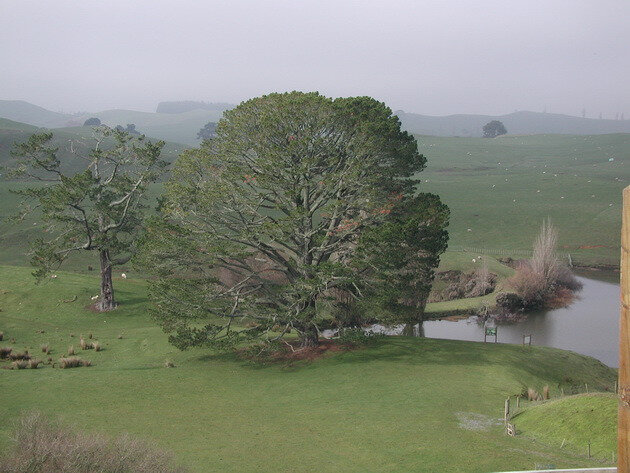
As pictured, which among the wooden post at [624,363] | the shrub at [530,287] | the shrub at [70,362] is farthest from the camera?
the shrub at [530,287]

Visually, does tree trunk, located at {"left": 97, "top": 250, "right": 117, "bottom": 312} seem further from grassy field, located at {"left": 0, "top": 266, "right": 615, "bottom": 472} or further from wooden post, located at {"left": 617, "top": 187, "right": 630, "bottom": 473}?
wooden post, located at {"left": 617, "top": 187, "right": 630, "bottom": 473}

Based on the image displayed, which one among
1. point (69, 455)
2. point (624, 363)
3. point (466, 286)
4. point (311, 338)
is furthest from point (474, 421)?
point (466, 286)

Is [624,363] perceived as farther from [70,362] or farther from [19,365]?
[70,362]

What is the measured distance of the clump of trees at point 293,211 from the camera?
27828mm

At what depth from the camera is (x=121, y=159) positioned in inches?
1740

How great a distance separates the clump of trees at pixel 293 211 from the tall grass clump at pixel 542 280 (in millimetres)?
31753

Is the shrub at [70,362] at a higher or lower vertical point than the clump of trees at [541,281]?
higher

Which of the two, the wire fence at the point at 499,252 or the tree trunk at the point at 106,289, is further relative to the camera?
the wire fence at the point at 499,252

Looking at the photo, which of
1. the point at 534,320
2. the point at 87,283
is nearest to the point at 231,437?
the point at 87,283

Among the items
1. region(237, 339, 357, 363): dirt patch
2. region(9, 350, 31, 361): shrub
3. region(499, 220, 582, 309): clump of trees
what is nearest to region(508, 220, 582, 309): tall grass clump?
region(499, 220, 582, 309): clump of trees

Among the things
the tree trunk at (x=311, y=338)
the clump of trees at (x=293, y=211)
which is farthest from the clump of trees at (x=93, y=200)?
the tree trunk at (x=311, y=338)

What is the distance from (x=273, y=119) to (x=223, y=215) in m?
5.49

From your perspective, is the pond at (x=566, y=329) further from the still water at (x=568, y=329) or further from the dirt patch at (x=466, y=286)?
the dirt patch at (x=466, y=286)

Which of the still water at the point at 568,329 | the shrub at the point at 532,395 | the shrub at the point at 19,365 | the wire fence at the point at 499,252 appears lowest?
the still water at the point at 568,329
